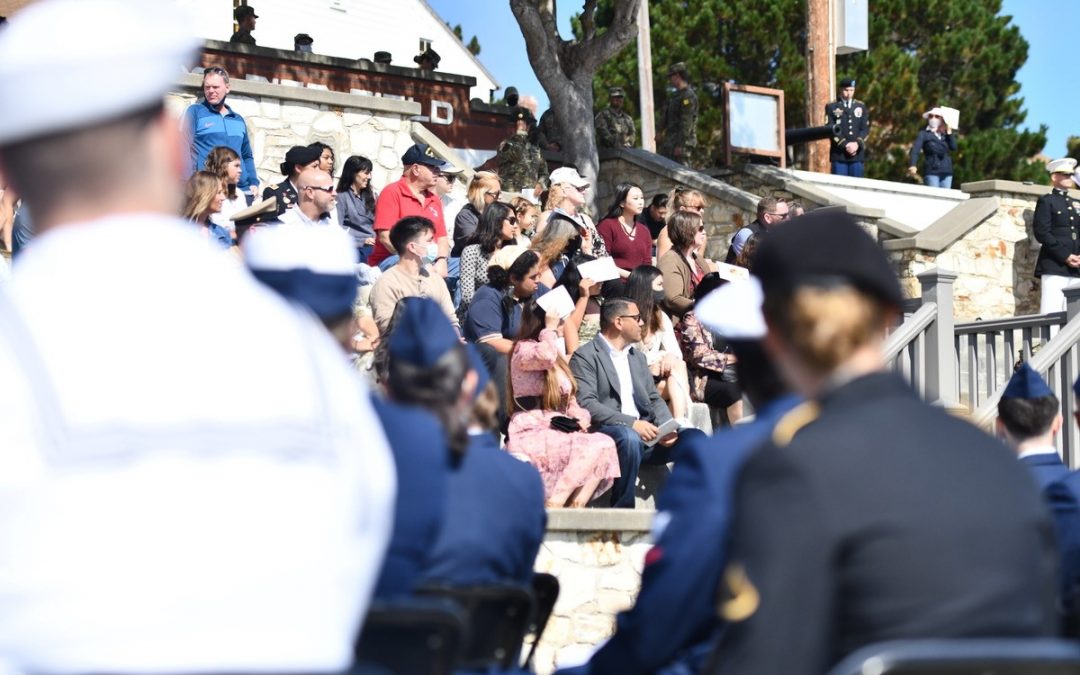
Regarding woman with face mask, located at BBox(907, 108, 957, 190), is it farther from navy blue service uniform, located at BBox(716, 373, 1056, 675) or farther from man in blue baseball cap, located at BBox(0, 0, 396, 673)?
man in blue baseball cap, located at BBox(0, 0, 396, 673)

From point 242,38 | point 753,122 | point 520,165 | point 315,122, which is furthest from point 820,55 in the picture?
point 315,122

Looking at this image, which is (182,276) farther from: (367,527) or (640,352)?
(640,352)

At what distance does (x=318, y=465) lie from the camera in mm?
1712

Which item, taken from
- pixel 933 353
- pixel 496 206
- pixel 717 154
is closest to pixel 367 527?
pixel 496 206

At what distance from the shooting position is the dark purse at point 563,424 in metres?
8.17

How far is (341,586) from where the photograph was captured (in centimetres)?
175

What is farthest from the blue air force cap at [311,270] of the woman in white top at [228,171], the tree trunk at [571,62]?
the tree trunk at [571,62]

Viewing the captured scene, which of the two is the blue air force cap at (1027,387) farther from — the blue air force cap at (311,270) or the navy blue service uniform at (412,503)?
the navy blue service uniform at (412,503)

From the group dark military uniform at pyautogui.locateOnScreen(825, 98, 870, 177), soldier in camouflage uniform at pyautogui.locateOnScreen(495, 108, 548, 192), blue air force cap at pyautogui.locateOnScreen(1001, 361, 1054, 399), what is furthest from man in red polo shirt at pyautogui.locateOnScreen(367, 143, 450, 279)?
dark military uniform at pyautogui.locateOnScreen(825, 98, 870, 177)

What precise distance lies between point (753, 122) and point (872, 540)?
1795cm

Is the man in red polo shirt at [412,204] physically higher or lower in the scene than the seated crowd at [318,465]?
lower

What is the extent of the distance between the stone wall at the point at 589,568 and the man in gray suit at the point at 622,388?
1203 mm

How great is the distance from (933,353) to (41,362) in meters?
10.2

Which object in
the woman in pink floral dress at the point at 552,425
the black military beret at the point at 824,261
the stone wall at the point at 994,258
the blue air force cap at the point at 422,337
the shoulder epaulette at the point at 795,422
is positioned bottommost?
the stone wall at the point at 994,258
